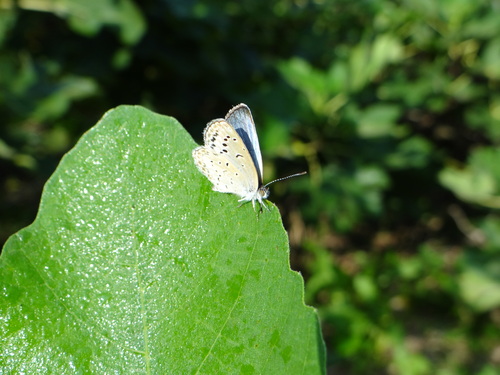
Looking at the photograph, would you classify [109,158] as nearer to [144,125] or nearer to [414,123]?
[144,125]

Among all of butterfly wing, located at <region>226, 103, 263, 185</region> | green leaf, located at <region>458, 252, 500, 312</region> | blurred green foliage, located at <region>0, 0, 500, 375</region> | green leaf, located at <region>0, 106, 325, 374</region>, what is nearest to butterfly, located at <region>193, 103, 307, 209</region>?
butterfly wing, located at <region>226, 103, 263, 185</region>

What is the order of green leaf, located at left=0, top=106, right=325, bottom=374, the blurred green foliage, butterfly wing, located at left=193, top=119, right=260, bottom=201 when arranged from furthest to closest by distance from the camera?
the blurred green foliage
butterfly wing, located at left=193, top=119, right=260, bottom=201
green leaf, located at left=0, top=106, right=325, bottom=374

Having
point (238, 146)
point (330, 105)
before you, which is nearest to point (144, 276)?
point (238, 146)

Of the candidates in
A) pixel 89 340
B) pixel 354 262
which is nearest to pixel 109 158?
pixel 89 340

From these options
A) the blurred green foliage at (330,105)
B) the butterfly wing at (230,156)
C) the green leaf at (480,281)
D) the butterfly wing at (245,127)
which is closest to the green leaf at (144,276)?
the butterfly wing at (230,156)

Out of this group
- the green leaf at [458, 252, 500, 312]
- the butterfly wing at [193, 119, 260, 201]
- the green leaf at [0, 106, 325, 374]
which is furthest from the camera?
the green leaf at [458, 252, 500, 312]

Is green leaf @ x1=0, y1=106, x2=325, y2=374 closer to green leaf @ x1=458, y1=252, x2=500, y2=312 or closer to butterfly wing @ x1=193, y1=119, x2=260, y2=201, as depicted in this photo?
butterfly wing @ x1=193, y1=119, x2=260, y2=201
